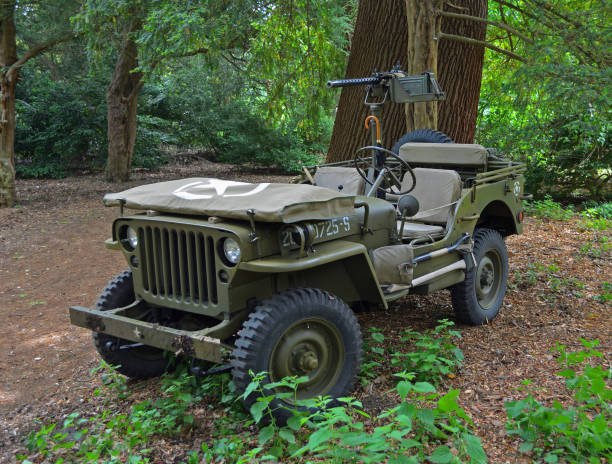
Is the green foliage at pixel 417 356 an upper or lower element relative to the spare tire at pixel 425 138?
lower

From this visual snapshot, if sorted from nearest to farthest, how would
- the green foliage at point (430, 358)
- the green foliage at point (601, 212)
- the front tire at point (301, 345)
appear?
the front tire at point (301, 345), the green foliage at point (430, 358), the green foliage at point (601, 212)

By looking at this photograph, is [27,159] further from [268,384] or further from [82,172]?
[268,384]

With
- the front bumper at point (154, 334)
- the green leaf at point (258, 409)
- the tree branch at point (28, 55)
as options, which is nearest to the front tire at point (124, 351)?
the front bumper at point (154, 334)

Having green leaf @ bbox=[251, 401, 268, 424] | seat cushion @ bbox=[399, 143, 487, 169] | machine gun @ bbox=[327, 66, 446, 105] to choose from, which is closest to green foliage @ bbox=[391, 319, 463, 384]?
green leaf @ bbox=[251, 401, 268, 424]

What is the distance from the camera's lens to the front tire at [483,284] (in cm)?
549

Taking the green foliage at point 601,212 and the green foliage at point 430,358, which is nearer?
the green foliage at point 430,358

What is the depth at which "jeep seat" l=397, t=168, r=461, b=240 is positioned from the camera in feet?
17.5

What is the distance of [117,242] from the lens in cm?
435

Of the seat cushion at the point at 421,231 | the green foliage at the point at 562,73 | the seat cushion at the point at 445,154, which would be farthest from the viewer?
the green foliage at the point at 562,73

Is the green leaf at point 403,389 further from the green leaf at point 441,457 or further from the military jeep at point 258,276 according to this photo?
the military jeep at point 258,276

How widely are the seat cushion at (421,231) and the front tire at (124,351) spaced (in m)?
2.21

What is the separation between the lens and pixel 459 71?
9.18m

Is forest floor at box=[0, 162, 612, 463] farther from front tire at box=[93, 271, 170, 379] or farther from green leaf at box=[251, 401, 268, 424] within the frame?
green leaf at box=[251, 401, 268, 424]

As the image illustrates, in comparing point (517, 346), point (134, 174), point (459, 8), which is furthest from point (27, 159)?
point (517, 346)
